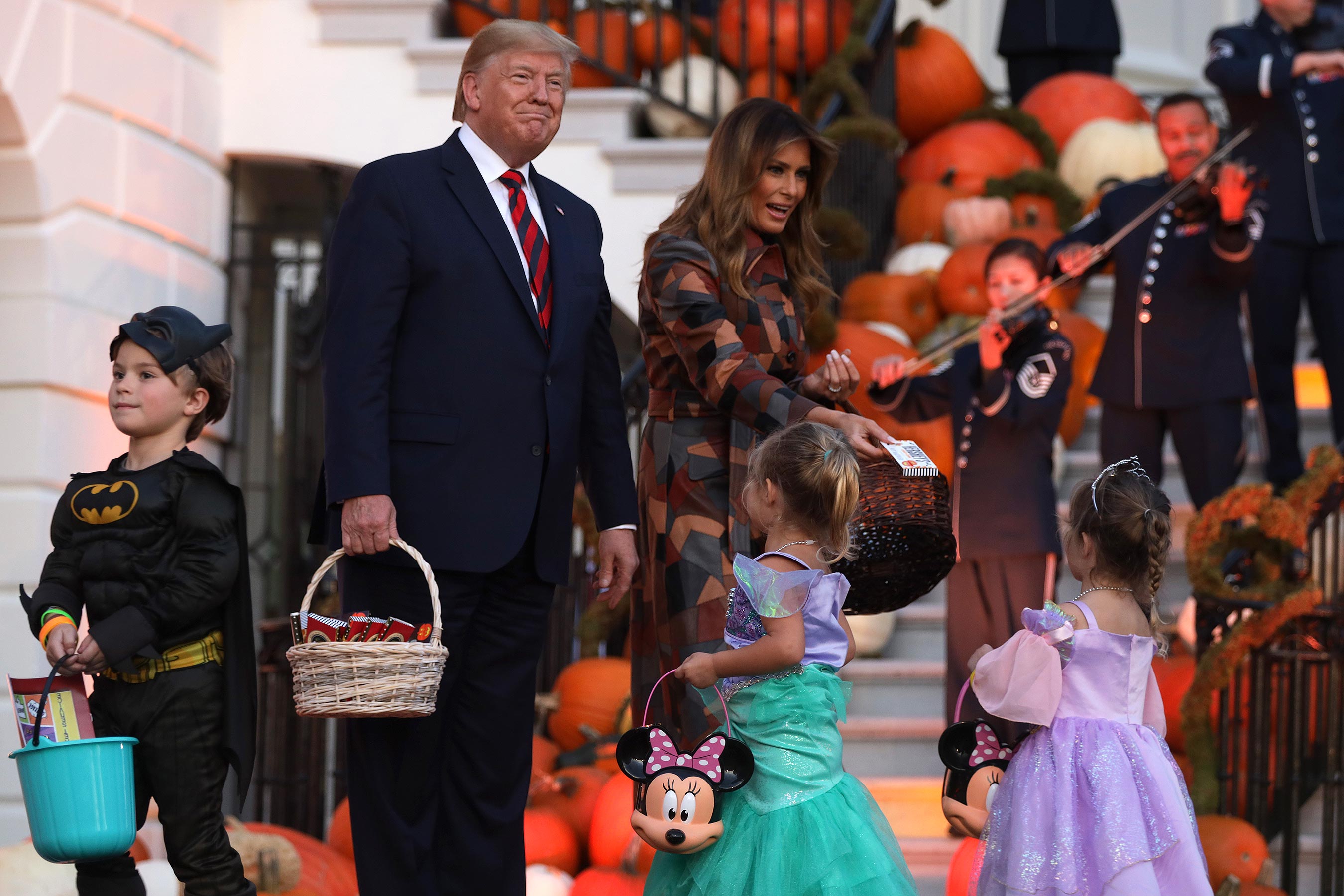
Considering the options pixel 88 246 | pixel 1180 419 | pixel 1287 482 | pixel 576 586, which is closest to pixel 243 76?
pixel 88 246

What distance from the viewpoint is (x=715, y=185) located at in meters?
3.05

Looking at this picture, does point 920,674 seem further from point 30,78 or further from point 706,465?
point 30,78

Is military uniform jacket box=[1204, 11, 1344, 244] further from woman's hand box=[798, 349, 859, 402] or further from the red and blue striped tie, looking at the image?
the red and blue striped tie

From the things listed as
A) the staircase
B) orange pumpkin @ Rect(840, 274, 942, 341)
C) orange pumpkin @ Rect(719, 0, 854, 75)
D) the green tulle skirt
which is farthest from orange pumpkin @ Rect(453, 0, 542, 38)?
the green tulle skirt

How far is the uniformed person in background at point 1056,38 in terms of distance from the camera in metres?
8.12

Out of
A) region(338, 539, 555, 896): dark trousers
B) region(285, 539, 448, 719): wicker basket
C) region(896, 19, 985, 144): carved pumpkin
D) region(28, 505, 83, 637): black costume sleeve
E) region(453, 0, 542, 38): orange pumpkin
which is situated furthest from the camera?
region(896, 19, 985, 144): carved pumpkin

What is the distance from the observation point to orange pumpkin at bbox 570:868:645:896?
158 inches

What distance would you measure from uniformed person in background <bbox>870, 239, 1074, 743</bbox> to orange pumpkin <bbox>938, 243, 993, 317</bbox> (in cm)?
172

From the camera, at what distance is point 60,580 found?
9.34ft

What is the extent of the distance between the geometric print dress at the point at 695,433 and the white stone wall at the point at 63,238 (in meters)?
2.18

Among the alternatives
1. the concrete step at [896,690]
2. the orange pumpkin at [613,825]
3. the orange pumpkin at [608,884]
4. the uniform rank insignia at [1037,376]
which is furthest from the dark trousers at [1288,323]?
the orange pumpkin at [608,884]

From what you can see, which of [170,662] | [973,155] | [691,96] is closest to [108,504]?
[170,662]

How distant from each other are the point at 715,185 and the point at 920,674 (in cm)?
235

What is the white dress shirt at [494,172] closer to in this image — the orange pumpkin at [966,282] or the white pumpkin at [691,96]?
the white pumpkin at [691,96]
